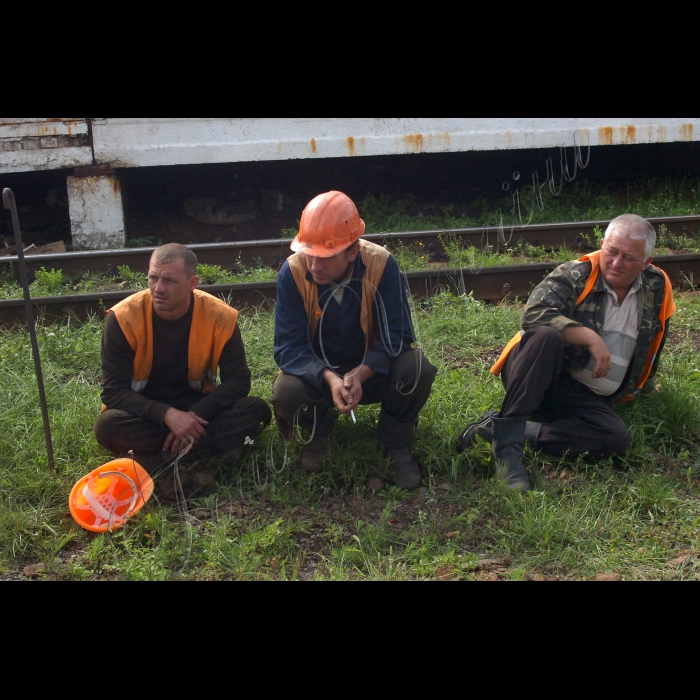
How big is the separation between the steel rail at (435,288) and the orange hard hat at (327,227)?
2683 mm

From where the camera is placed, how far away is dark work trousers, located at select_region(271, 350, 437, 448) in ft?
12.9

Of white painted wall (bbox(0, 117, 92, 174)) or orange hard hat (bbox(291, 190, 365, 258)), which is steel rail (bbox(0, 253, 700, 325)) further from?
white painted wall (bbox(0, 117, 92, 174))

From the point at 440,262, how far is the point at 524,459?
378 cm

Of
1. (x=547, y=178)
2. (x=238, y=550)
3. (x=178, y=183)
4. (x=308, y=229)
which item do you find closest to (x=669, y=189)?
(x=547, y=178)

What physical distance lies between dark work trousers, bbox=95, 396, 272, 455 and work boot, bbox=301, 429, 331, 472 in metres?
0.30

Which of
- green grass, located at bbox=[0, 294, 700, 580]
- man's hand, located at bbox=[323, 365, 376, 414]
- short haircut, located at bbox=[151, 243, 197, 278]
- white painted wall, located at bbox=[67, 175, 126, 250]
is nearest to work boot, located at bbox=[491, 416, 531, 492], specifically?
green grass, located at bbox=[0, 294, 700, 580]

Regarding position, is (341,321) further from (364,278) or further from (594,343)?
(594,343)

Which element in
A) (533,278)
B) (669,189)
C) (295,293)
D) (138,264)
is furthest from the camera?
(669,189)

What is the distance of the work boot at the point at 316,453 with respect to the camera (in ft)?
13.3

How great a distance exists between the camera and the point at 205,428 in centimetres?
399

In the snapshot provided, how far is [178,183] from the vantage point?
10883mm

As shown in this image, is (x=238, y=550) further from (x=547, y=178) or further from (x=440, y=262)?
(x=547, y=178)

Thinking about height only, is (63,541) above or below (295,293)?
below

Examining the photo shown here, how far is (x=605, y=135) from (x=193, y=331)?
8.04 metres
